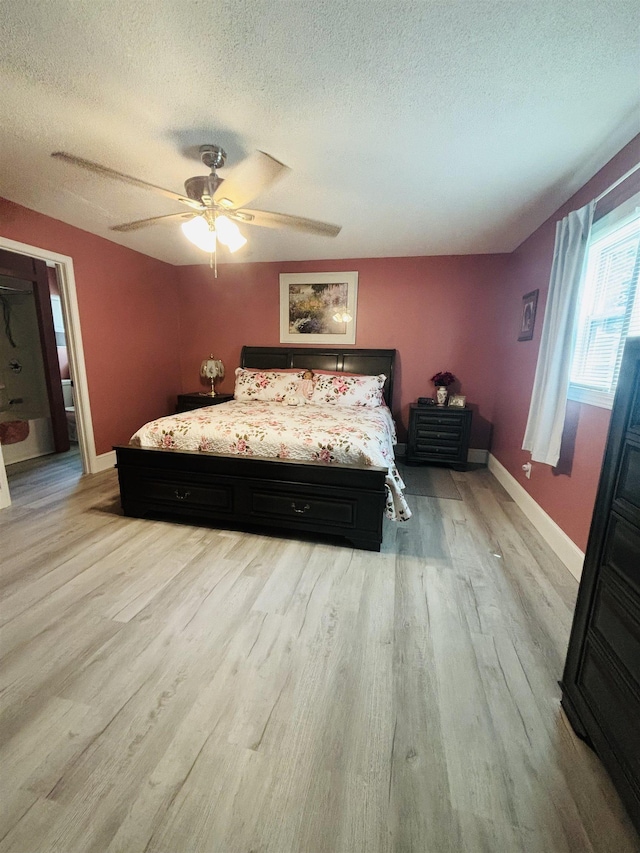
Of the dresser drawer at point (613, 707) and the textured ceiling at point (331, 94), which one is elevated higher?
the textured ceiling at point (331, 94)

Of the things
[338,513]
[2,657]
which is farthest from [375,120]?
[2,657]

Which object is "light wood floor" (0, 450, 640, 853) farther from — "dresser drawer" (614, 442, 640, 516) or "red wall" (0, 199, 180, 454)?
"red wall" (0, 199, 180, 454)

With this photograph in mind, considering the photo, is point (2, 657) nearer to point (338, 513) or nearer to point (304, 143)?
point (338, 513)

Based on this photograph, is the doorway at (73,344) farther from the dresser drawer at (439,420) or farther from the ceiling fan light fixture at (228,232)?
the dresser drawer at (439,420)

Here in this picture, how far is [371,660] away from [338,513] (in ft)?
3.02

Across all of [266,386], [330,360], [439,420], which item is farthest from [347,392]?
[439,420]

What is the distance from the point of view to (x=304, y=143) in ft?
6.26

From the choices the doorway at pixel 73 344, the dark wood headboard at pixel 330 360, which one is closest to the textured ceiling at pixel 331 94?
the doorway at pixel 73 344

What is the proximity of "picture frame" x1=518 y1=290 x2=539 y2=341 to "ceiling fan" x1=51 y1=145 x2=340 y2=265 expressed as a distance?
1936 millimetres

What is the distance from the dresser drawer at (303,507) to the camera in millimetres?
2244

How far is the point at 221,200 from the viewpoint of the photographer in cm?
208

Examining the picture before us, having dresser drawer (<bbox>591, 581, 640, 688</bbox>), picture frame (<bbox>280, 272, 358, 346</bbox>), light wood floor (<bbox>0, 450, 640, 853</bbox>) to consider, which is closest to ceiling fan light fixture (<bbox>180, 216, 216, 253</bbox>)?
light wood floor (<bbox>0, 450, 640, 853</bbox>)

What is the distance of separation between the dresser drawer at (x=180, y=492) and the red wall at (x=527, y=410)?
2.23m

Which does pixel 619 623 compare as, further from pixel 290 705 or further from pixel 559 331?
pixel 559 331
